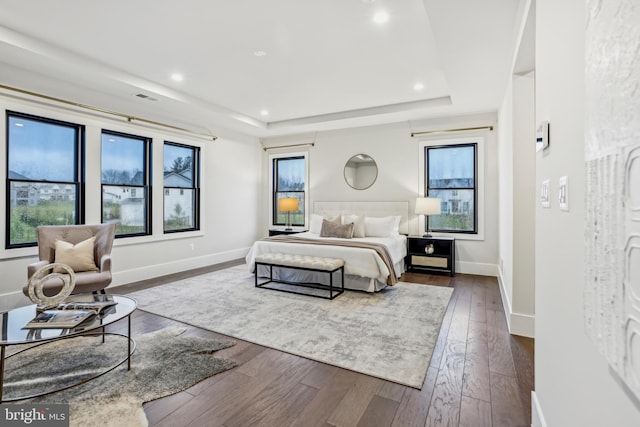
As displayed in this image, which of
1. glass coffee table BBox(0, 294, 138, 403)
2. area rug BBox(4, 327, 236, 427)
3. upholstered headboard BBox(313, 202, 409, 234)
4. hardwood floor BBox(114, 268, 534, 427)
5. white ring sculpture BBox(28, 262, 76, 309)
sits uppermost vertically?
upholstered headboard BBox(313, 202, 409, 234)

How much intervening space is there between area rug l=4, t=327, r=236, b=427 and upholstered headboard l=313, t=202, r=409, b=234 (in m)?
3.84

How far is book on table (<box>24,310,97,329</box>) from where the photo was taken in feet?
6.73

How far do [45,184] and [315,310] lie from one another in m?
3.61

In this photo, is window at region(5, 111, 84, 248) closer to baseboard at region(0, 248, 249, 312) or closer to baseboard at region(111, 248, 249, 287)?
baseboard at region(0, 248, 249, 312)

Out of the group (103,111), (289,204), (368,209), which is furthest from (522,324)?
(103,111)

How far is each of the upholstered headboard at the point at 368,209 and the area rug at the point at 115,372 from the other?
3.84 meters

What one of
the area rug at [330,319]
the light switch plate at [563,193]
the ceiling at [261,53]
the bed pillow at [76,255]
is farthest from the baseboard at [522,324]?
the bed pillow at [76,255]

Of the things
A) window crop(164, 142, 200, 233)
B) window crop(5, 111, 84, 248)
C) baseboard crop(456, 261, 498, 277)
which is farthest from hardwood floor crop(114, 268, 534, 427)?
window crop(164, 142, 200, 233)

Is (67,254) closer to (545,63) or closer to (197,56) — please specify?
(197,56)

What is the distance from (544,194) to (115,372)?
282 centimetres

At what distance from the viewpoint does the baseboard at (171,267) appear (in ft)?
15.3

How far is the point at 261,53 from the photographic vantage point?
341cm

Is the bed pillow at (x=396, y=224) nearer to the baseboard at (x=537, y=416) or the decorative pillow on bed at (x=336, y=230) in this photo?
the decorative pillow on bed at (x=336, y=230)

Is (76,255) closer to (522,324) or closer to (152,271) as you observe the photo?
(152,271)
